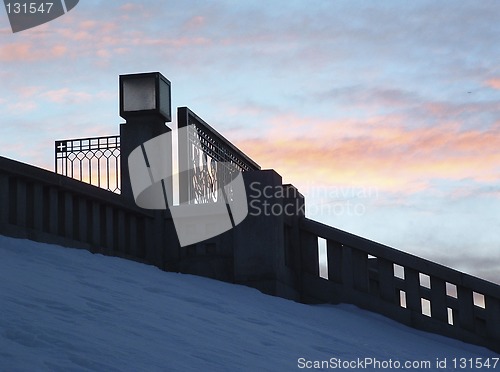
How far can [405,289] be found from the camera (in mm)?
11492

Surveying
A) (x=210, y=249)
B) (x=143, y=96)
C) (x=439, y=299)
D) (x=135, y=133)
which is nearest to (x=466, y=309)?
(x=439, y=299)

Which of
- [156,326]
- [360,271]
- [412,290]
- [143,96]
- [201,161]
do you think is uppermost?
[143,96]

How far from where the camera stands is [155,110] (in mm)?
11805

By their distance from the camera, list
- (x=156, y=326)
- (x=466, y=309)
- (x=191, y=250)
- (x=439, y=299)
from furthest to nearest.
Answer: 1. (x=191, y=250)
2. (x=439, y=299)
3. (x=466, y=309)
4. (x=156, y=326)

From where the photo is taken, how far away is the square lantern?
1185 centimetres

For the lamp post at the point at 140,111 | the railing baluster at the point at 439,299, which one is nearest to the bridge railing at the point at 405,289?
the railing baluster at the point at 439,299

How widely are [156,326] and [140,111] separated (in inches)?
227

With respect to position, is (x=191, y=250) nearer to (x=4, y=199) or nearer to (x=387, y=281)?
(x=387, y=281)

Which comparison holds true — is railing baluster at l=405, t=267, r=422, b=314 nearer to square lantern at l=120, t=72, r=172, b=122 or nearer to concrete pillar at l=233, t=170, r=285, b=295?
concrete pillar at l=233, t=170, r=285, b=295

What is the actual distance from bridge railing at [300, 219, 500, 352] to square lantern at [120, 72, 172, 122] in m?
2.52

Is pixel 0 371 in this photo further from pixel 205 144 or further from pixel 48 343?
pixel 205 144

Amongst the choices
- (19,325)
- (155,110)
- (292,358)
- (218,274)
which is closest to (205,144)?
(155,110)

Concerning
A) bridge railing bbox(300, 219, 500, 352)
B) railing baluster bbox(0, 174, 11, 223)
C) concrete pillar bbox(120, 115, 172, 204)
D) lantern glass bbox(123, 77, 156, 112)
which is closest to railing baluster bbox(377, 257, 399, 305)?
bridge railing bbox(300, 219, 500, 352)

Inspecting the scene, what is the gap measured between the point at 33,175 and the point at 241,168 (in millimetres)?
7006
